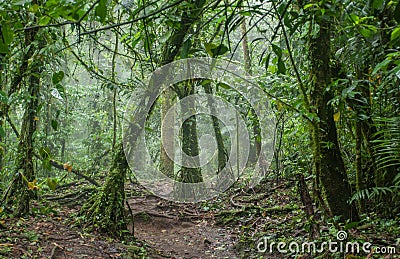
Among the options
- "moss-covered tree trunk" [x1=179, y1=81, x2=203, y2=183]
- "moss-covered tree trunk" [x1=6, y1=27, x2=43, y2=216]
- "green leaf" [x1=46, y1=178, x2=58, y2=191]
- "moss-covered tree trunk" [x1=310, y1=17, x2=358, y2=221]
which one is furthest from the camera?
"moss-covered tree trunk" [x1=179, y1=81, x2=203, y2=183]

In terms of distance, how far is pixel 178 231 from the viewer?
652 centimetres

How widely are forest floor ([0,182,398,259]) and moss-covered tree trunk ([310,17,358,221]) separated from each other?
0.30 m

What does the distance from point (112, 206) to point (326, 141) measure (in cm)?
271

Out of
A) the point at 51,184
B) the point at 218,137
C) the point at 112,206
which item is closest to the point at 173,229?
the point at 112,206

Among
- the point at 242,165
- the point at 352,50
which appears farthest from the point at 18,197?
the point at 242,165

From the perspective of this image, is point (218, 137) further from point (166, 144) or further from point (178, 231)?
point (178, 231)

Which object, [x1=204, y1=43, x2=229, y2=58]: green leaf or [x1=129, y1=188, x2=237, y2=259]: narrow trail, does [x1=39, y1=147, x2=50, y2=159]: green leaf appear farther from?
[x1=129, y1=188, x2=237, y2=259]: narrow trail

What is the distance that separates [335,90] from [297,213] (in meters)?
2.16

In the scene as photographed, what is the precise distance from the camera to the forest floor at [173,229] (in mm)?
3943

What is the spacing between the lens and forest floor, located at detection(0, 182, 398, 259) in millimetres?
3943

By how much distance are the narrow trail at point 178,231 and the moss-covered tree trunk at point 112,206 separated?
1.86 ft

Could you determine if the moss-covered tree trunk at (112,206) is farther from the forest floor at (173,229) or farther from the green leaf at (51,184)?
the green leaf at (51,184)

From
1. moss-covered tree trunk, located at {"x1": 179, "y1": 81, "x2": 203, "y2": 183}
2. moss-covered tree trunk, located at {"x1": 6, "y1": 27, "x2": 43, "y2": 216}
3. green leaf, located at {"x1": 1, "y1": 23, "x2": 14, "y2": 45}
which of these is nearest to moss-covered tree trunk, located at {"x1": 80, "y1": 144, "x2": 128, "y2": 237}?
moss-covered tree trunk, located at {"x1": 6, "y1": 27, "x2": 43, "y2": 216}

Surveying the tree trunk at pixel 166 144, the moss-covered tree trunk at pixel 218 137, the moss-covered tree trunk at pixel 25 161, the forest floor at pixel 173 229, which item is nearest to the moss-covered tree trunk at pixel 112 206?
the forest floor at pixel 173 229
